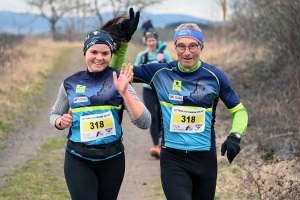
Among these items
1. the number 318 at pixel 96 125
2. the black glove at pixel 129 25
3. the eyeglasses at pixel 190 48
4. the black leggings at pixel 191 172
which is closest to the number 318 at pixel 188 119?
the black leggings at pixel 191 172

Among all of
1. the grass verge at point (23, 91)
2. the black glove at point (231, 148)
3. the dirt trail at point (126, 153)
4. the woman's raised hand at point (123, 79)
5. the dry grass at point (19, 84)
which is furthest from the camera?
the dry grass at point (19, 84)

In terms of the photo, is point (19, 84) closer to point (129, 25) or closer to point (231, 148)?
point (129, 25)

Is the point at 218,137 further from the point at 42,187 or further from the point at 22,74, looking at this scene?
the point at 22,74

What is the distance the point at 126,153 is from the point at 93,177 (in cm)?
515

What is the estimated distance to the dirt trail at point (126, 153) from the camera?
6801 mm

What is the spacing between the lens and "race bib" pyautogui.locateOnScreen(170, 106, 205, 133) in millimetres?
3992

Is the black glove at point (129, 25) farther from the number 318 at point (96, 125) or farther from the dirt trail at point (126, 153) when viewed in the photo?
the dirt trail at point (126, 153)

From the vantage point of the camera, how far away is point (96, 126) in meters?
3.74

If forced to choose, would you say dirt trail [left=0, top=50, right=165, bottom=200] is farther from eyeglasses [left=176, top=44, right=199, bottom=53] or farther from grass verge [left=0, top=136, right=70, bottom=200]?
eyeglasses [left=176, top=44, right=199, bottom=53]

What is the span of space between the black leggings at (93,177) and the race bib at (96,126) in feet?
0.62

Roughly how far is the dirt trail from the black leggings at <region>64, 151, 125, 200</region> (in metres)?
2.48

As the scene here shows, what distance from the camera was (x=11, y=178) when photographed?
698 centimetres

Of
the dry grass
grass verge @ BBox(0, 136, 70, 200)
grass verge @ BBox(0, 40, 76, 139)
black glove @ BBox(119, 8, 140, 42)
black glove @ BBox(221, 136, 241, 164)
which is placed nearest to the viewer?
black glove @ BBox(221, 136, 241, 164)

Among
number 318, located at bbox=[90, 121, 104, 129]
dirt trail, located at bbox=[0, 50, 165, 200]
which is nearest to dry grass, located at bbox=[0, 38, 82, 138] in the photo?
dirt trail, located at bbox=[0, 50, 165, 200]
